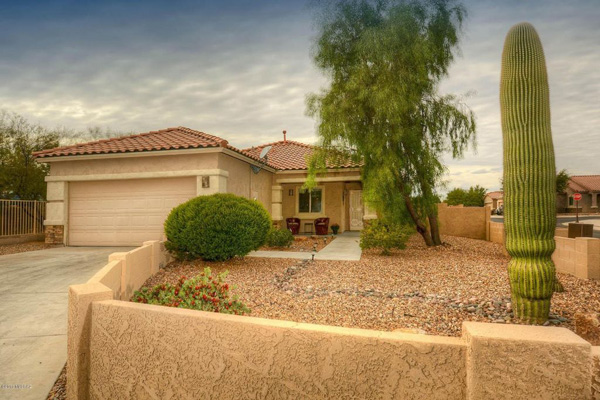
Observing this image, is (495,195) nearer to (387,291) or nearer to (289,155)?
(289,155)

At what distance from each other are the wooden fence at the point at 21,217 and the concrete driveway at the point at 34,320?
4.71 metres

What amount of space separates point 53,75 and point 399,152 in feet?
39.9

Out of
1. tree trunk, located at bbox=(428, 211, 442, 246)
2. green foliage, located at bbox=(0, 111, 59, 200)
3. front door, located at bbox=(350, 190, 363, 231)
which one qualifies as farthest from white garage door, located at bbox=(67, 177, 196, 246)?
front door, located at bbox=(350, 190, 363, 231)

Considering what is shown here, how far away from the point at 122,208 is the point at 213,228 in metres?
6.04

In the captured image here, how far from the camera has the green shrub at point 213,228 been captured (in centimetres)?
830

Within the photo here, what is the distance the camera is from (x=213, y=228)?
8297mm

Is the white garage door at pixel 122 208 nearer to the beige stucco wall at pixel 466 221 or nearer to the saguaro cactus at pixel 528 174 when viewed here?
the saguaro cactus at pixel 528 174

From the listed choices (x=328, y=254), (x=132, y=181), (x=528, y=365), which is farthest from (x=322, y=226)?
(x=528, y=365)

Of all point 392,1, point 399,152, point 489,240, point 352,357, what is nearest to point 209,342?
point 352,357

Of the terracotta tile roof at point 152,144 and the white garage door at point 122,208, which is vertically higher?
the terracotta tile roof at point 152,144

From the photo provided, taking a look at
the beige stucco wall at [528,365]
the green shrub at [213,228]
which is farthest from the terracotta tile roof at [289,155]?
the beige stucco wall at [528,365]

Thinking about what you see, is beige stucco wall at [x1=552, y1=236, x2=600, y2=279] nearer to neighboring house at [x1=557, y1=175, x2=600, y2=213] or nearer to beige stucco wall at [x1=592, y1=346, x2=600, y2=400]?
beige stucco wall at [x1=592, y1=346, x2=600, y2=400]

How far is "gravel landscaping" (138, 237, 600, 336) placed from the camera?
5.16m

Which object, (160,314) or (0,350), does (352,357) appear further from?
(0,350)
